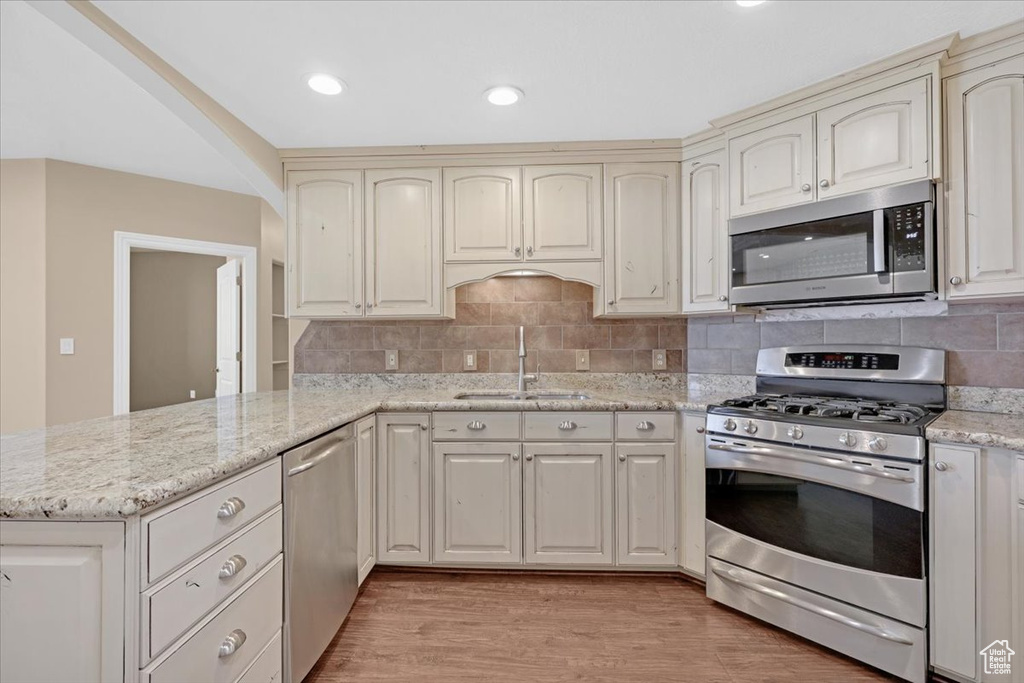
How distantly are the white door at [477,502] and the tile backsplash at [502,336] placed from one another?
2.36 ft

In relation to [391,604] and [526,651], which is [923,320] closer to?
[526,651]

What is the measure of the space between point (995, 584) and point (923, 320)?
1104mm

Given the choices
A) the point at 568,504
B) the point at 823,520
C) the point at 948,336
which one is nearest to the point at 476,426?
the point at 568,504

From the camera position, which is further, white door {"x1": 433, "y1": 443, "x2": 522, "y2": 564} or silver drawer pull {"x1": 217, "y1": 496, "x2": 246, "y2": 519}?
white door {"x1": 433, "y1": 443, "x2": 522, "y2": 564}

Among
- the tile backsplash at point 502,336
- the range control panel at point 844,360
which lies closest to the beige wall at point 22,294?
the tile backsplash at point 502,336

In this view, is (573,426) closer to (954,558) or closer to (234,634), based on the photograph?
(954,558)

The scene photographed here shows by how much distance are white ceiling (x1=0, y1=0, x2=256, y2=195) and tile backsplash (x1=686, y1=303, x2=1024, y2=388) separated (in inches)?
134

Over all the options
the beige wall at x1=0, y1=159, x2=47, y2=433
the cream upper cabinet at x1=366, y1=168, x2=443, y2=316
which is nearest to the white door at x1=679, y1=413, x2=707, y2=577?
the cream upper cabinet at x1=366, y1=168, x2=443, y2=316

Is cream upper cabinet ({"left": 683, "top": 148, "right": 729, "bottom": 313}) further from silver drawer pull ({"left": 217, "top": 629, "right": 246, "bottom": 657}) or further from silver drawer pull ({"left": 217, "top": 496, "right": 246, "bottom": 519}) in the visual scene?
silver drawer pull ({"left": 217, "top": 629, "right": 246, "bottom": 657})

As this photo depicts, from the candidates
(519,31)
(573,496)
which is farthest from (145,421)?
(519,31)

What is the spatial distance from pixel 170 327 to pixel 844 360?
6258mm

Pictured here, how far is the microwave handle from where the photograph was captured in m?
1.89

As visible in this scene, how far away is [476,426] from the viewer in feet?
7.68

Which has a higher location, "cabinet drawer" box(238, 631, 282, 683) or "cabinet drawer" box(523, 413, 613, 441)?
"cabinet drawer" box(523, 413, 613, 441)
